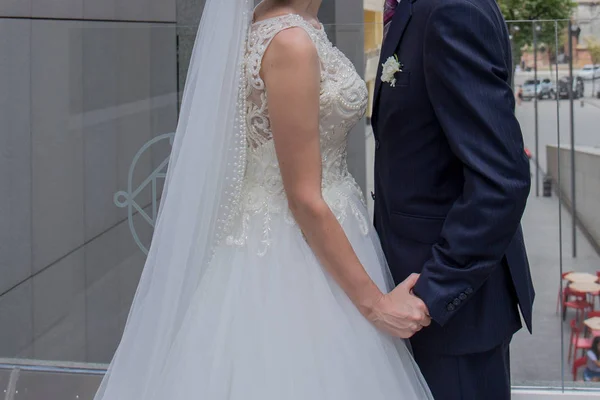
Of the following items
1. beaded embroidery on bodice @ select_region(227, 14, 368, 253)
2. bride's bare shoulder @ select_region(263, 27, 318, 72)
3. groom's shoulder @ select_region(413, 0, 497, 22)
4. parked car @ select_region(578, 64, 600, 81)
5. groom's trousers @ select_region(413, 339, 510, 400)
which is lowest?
groom's trousers @ select_region(413, 339, 510, 400)

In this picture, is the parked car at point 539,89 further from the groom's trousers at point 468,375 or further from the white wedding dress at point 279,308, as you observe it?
the groom's trousers at point 468,375

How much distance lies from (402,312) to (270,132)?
525mm

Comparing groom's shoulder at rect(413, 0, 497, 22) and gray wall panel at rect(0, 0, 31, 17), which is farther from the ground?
gray wall panel at rect(0, 0, 31, 17)

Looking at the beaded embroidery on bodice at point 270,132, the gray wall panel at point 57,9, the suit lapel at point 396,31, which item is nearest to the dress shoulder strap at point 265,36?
the beaded embroidery on bodice at point 270,132

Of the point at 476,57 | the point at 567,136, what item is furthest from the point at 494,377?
the point at 567,136

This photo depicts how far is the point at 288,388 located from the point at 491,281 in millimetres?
513

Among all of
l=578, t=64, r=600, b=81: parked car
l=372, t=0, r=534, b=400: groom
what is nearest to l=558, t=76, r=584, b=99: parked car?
l=578, t=64, r=600, b=81: parked car

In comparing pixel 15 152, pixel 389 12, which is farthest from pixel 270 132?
pixel 15 152

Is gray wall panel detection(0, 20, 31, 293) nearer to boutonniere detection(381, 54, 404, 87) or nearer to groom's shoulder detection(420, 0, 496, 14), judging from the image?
boutonniere detection(381, 54, 404, 87)

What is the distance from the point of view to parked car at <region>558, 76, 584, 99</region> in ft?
10.2

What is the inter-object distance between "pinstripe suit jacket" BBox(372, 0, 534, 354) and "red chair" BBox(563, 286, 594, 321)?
1.77 meters

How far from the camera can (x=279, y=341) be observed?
1.62 metres

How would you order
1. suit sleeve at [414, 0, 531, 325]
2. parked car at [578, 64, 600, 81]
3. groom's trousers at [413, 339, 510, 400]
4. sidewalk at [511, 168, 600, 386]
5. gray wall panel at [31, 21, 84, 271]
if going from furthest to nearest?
gray wall panel at [31, 21, 84, 271] < sidewalk at [511, 168, 600, 386] < parked car at [578, 64, 600, 81] < groom's trousers at [413, 339, 510, 400] < suit sleeve at [414, 0, 531, 325]

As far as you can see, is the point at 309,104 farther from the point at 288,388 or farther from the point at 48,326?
the point at 48,326
